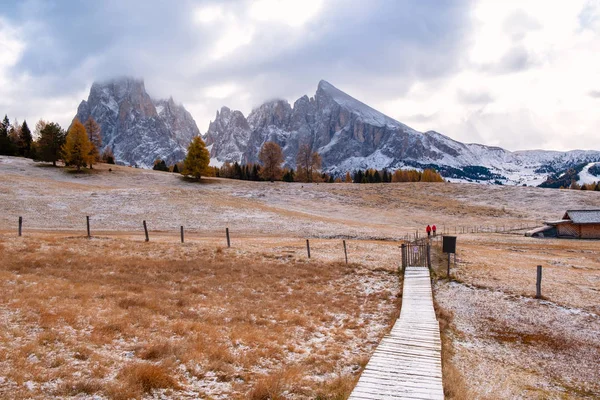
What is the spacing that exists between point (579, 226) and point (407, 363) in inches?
2780

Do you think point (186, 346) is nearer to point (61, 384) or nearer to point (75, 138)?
point (61, 384)

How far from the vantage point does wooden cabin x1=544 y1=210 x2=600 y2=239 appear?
63.8m

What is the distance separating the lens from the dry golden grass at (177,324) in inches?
376

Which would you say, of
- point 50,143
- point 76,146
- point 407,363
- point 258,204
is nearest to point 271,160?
point 258,204

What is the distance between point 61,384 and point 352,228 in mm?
50690

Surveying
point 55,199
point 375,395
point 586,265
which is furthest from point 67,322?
point 55,199

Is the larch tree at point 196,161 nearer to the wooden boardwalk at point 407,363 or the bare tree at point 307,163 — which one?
the bare tree at point 307,163

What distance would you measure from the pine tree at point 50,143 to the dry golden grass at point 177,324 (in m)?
88.6

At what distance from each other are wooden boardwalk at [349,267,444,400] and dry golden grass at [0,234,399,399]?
26.9 inches

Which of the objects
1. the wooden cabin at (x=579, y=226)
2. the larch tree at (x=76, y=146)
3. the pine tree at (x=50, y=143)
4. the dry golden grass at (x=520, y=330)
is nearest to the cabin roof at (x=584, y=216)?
the wooden cabin at (x=579, y=226)

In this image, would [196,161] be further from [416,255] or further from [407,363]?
[407,363]

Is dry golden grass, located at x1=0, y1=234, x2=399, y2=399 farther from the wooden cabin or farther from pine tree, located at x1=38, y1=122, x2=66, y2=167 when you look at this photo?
pine tree, located at x1=38, y1=122, x2=66, y2=167

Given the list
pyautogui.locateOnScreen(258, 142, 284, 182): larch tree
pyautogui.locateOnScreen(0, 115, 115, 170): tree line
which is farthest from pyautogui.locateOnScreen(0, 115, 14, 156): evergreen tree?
pyautogui.locateOnScreen(258, 142, 284, 182): larch tree

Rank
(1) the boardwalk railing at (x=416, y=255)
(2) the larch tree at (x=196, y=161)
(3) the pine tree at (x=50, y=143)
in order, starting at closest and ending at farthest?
(1) the boardwalk railing at (x=416, y=255)
(3) the pine tree at (x=50, y=143)
(2) the larch tree at (x=196, y=161)
